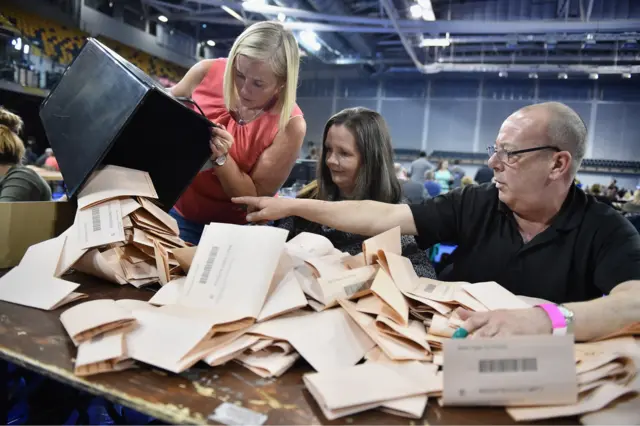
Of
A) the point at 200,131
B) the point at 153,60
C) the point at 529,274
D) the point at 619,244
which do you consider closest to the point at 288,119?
the point at 200,131

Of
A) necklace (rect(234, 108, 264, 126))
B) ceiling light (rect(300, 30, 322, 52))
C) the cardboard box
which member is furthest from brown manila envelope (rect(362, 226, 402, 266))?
ceiling light (rect(300, 30, 322, 52))

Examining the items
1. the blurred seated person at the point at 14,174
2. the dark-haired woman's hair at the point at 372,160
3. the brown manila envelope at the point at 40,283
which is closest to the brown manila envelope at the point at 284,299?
the brown manila envelope at the point at 40,283

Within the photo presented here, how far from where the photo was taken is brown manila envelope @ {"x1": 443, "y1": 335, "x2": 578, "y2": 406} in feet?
2.07

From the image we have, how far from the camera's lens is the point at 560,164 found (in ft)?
4.06

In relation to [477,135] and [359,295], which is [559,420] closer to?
[359,295]

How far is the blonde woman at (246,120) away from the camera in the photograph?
1375 millimetres

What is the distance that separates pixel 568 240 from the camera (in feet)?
4.11

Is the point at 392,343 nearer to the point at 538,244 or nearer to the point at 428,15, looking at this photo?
the point at 538,244

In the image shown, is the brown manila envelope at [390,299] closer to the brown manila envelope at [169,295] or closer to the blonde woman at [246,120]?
the brown manila envelope at [169,295]

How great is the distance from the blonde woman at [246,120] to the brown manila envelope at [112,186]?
24 centimetres

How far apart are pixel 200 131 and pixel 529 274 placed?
1.01 metres

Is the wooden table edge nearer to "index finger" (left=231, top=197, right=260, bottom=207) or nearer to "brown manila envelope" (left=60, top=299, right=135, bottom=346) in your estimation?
"brown manila envelope" (left=60, top=299, right=135, bottom=346)

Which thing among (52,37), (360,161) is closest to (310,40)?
(52,37)

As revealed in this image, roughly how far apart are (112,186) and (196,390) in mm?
666
